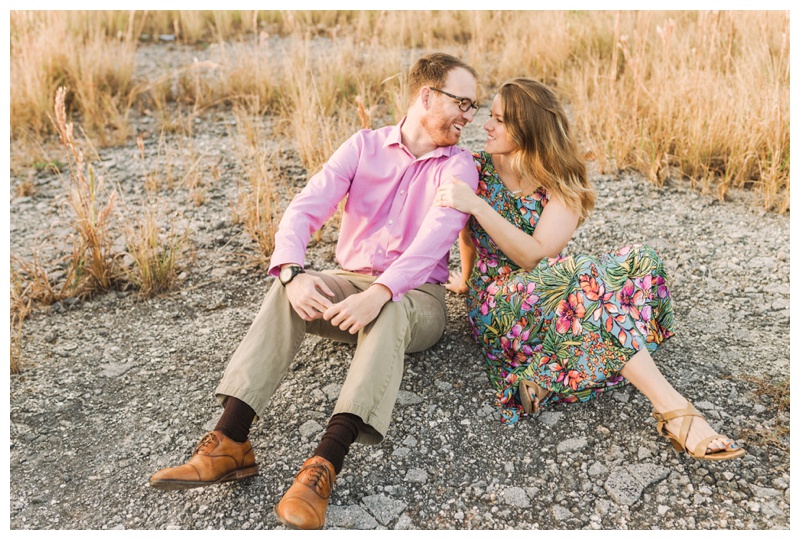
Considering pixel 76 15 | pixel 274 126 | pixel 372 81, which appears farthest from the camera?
pixel 76 15

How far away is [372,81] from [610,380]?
4182mm

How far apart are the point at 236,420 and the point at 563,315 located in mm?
1360

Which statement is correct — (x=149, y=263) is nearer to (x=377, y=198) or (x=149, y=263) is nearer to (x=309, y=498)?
(x=377, y=198)

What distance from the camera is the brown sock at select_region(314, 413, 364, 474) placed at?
2.45 meters

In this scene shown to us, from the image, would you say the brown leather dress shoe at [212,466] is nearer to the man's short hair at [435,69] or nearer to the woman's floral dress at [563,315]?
the woman's floral dress at [563,315]

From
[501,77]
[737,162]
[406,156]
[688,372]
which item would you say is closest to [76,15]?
[501,77]

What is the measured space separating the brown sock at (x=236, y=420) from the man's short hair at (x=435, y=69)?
5.27 ft

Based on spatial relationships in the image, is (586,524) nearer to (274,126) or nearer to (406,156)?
(406,156)

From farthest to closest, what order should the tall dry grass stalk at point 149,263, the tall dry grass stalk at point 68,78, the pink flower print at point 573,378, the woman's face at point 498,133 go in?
1. the tall dry grass stalk at point 68,78
2. the tall dry grass stalk at point 149,263
3. the woman's face at point 498,133
4. the pink flower print at point 573,378

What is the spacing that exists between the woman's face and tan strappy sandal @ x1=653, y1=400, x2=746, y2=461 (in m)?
1.30

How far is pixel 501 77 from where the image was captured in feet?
21.5

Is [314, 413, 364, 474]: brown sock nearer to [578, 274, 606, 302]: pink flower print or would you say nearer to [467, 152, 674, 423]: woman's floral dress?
[467, 152, 674, 423]: woman's floral dress

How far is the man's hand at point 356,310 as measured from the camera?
2.64 metres

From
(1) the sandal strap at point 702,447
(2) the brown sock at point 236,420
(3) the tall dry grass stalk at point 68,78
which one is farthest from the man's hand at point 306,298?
(3) the tall dry grass stalk at point 68,78
